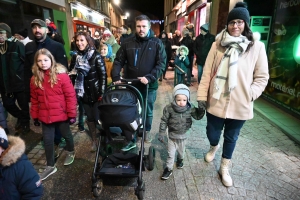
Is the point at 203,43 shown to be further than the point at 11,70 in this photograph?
Yes

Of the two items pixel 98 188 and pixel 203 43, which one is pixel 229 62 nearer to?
pixel 98 188

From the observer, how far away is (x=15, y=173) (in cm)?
154

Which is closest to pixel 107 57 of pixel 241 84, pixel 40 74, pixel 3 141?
pixel 40 74

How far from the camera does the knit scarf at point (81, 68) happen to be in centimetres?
305

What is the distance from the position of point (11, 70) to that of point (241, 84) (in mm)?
3990

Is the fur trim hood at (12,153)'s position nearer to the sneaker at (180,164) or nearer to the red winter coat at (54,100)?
the red winter coat at (54,100)

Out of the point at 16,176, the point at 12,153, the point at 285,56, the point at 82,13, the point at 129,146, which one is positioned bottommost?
the point at 129,146

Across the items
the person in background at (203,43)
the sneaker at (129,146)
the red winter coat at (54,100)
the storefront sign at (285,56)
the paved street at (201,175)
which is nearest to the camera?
the paved street at (201,175)

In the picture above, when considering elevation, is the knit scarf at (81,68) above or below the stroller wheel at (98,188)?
above

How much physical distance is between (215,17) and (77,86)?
20.5ft

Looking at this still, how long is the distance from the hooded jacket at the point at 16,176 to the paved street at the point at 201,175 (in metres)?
1.07

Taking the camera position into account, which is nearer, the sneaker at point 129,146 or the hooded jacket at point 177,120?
the hooded jacket at point 177,120

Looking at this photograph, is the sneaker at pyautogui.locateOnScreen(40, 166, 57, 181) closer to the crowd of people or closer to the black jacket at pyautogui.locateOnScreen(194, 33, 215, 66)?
the crowd of people

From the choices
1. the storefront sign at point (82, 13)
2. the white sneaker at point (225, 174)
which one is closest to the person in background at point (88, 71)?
the white sneaker at point (225, 174)
